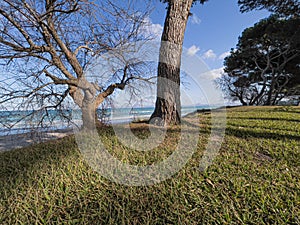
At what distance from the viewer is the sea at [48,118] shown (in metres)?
3.02

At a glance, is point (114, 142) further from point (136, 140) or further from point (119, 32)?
point (119, 32)

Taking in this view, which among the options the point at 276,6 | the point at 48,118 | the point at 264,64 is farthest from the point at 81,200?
the point at 264,64

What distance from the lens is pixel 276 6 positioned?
8.20 meters

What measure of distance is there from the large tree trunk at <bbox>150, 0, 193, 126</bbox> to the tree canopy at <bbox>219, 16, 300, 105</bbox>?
1093 centimetres

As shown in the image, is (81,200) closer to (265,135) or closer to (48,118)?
(48,118)

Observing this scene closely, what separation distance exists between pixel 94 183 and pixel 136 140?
114 cm

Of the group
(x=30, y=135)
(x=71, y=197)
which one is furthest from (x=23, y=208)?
(x=30, y=135)

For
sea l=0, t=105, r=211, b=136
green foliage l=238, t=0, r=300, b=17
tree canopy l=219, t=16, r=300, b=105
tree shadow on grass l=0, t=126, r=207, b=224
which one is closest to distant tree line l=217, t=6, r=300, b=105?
tree canopy l=219, t=16, r=300, b=105

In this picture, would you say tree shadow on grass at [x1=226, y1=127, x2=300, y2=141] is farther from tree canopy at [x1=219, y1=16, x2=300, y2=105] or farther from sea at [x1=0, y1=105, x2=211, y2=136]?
tree canopy at [x1=219, y1=16, x2=300, y2=105]

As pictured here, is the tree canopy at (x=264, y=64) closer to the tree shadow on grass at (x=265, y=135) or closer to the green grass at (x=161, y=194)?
the tree shadow on grass at (x=265, y=135)

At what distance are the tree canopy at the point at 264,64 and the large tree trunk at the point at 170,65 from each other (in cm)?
1093

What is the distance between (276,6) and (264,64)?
6899 mm

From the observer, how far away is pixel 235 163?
68.2 inches

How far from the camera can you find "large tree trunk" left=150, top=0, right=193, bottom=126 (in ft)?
10.2
